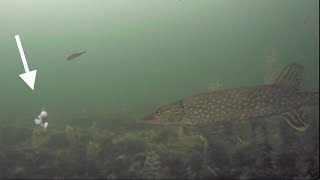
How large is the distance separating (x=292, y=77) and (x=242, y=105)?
0.75m

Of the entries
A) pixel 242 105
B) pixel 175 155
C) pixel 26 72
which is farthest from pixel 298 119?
pixel 26 72

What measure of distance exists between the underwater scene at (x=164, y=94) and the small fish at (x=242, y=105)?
0.04 ft

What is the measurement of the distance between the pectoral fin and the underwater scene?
0.7 inches

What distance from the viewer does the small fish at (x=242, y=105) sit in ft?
14.0

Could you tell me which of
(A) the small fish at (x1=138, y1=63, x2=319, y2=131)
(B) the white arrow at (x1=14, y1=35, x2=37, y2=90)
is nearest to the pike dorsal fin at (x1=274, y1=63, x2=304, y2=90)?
(A) the small fish at (x1=138, y1=63, x2=319, y2=131)

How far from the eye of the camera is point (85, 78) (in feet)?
25.1

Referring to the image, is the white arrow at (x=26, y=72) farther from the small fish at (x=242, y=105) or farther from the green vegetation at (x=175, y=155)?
the small fish at (x=242, y=105)

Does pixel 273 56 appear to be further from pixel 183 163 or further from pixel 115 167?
pixel 115 167

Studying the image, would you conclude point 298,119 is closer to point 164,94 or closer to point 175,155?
point 175,155

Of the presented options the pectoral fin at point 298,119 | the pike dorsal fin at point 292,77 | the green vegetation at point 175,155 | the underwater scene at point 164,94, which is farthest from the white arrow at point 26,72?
the pectoral fin at point 298,119

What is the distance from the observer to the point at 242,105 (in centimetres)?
429

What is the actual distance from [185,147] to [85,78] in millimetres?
3717

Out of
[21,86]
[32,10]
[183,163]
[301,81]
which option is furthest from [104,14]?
[301,81]

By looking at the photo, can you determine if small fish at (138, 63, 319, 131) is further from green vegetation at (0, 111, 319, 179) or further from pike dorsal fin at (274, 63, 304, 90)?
green vegetation at (0, 111, 319, 179)
